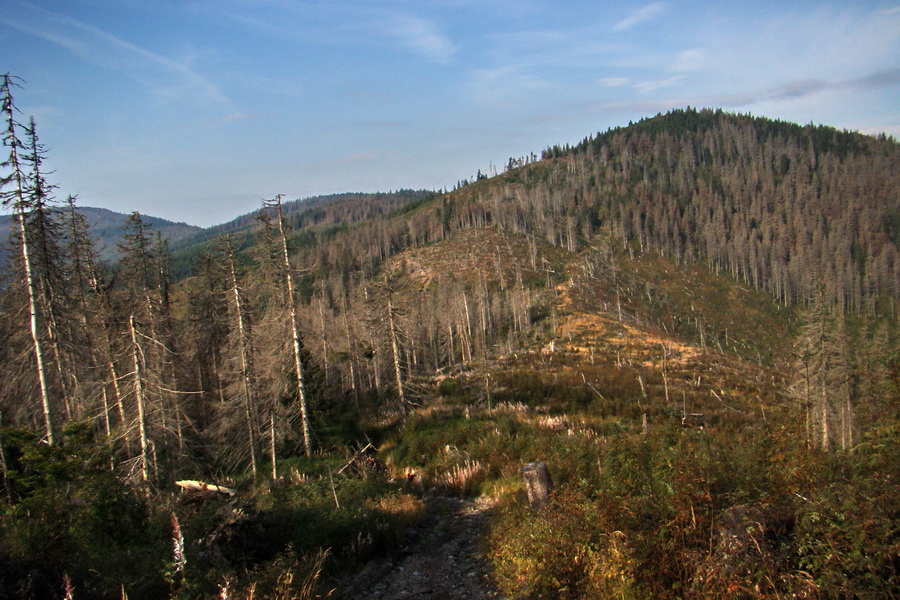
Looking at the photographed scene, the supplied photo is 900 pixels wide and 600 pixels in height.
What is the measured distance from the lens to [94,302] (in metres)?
21.6

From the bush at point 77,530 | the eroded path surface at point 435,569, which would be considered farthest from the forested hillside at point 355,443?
the eroded path surface at point 435,569

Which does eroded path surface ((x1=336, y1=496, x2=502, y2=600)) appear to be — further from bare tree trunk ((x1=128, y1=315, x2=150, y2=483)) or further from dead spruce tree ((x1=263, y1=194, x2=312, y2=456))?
dead spruce tree ((x1=263, y1=194, x2=312, y2=456))

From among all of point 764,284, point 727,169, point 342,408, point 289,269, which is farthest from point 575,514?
point 727,169

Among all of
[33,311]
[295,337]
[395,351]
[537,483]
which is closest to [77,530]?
[537,483]

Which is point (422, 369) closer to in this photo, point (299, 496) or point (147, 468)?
point (147, 468)

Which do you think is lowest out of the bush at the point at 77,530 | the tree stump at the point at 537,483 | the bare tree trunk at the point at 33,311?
the tree stump at the point at 537,483

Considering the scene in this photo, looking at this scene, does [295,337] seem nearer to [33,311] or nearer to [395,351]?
[395,351]

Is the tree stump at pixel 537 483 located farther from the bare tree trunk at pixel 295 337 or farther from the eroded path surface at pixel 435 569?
the bare tree trunk at pixel 295 337

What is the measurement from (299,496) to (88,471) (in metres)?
4.06

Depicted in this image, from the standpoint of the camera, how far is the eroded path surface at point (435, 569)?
702cm

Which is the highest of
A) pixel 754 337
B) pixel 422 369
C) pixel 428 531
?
pixel 428 531

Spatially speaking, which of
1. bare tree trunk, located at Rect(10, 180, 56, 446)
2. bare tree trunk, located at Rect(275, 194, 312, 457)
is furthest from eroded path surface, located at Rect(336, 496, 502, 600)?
bare tree trunk, located at Rect(10, 180, 56, 446)

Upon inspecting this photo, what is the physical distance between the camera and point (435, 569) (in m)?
7.92

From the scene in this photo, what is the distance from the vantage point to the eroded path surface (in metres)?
7.02
